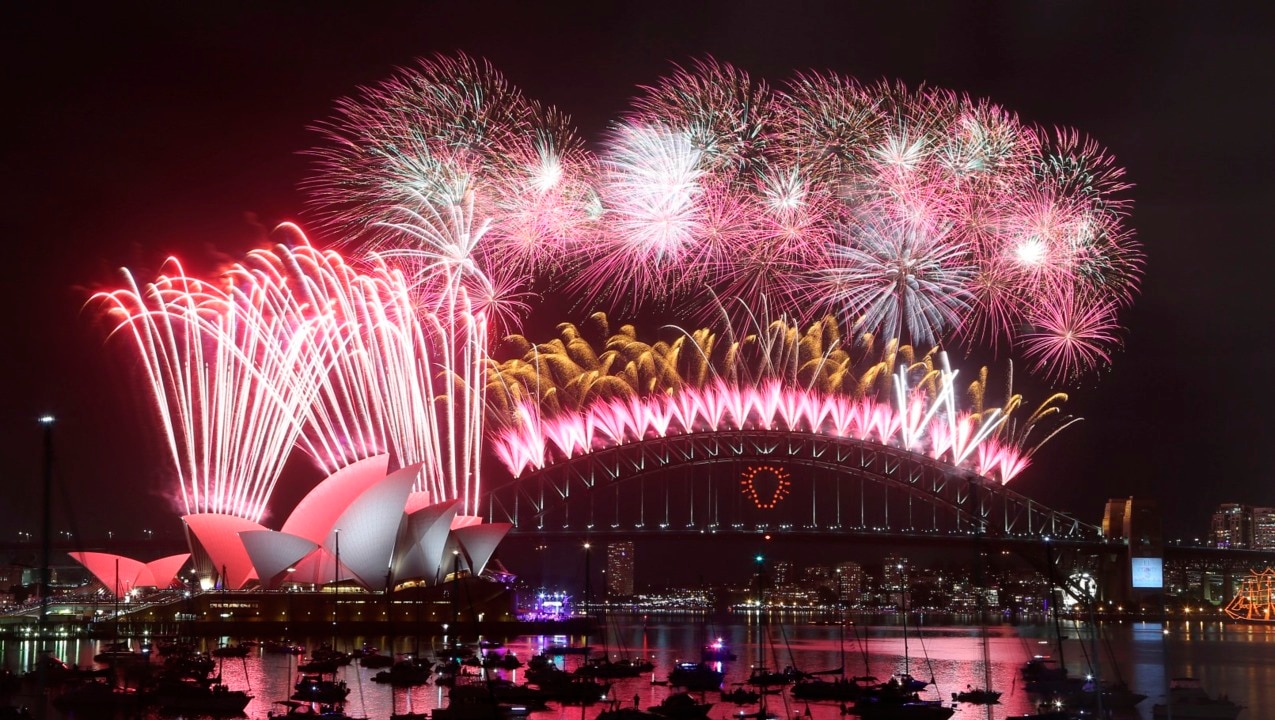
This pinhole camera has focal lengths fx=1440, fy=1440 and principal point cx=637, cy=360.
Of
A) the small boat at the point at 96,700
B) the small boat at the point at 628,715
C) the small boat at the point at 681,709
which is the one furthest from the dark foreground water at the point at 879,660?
the small boat at the point at 628,715

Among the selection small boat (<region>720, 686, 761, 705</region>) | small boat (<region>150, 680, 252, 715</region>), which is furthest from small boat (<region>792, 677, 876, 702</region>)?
small boat (<region>150, 680, 252, 715</region>)

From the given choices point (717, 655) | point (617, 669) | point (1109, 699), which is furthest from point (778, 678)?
point (717, 655)

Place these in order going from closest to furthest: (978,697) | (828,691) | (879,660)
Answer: (978,697) → (828,691) → (879,660)

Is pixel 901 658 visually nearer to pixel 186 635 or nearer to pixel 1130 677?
pixel 1130 677

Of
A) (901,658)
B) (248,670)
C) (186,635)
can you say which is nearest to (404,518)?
(186,635)

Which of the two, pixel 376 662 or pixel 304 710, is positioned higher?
pixel 376 662

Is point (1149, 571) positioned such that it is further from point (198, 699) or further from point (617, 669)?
point (198, 699)
